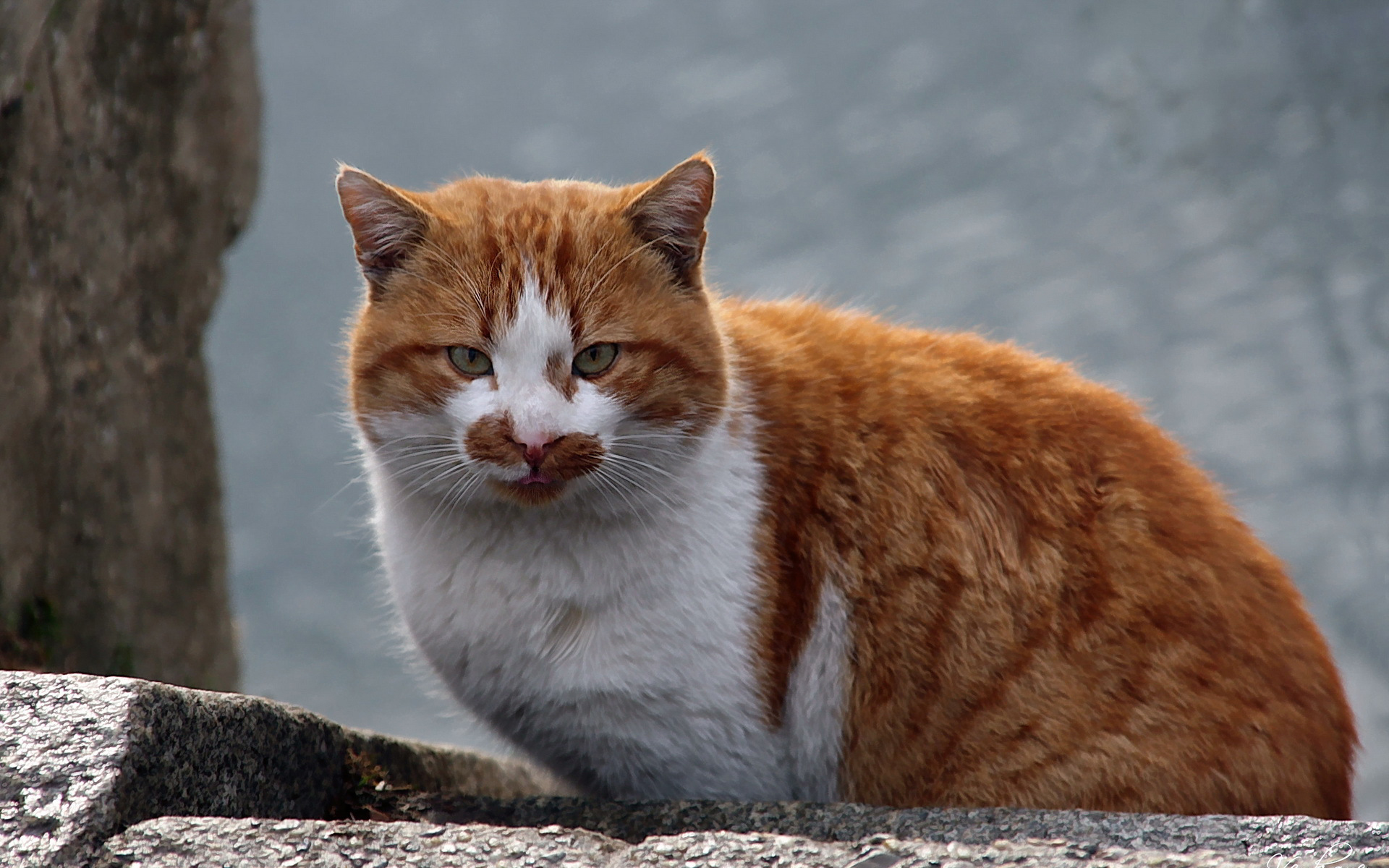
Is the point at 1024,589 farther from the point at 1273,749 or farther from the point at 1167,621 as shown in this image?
the point at 1273,749

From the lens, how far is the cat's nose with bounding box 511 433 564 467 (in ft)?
5.96

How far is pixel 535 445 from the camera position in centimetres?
182

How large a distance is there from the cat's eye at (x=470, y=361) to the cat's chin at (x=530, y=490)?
184mm

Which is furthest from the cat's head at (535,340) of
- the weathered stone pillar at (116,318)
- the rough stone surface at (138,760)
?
the weathered stone pillar at (116,318)

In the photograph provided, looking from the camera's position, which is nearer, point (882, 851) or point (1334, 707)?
point (882, 851)

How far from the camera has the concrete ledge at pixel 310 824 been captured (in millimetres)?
1361

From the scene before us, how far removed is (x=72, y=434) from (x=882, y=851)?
2443 mm

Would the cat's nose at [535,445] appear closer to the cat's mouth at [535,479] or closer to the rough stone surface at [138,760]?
the cat's mouth at [535,479]

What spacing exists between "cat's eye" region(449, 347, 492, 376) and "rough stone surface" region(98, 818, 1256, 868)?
75 centimetres


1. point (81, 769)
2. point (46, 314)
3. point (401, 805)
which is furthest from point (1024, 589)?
point (46, 314)

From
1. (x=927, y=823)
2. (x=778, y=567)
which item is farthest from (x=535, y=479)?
(x=927, y=823)

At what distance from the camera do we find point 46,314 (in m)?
2.84

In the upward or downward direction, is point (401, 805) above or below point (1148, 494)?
below

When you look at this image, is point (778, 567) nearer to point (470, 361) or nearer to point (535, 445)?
point (535, 445)
